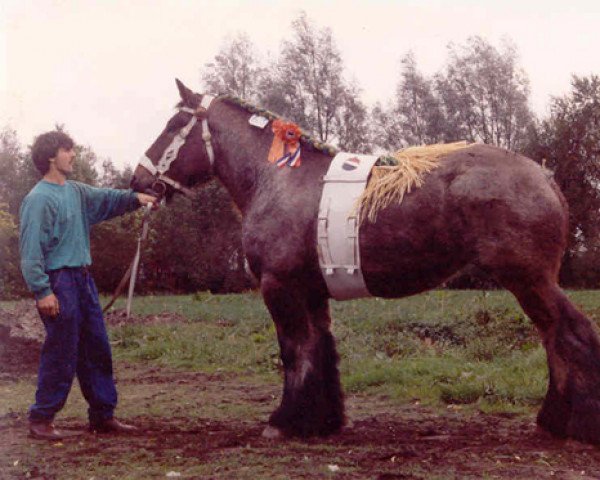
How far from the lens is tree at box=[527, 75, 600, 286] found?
26500 mm

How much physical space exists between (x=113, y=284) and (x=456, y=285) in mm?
14622

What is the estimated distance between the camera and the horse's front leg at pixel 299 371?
507 centimetres

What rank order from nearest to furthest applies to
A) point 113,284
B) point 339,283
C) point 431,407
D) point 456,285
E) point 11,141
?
1. point 339,283
2. point 431,407
3. point 456,285
4. point 113,284
5. point 11,141

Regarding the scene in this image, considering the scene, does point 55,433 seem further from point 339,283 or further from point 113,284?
point 113,284

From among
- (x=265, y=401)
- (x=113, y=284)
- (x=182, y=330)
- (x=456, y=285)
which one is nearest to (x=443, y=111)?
(x=456, y=285)

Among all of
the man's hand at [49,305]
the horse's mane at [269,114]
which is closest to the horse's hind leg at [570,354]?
the horse's mane at [269,114]

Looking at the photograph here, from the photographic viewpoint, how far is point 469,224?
180 inches

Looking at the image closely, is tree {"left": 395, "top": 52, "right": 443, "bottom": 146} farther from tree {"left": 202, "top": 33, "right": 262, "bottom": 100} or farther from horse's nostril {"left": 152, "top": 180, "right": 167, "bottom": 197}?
horse's nostril {"left": 152, "top": 180, "right": 167, "bottom": 197}

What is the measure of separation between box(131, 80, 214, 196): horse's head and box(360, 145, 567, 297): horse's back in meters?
1.69

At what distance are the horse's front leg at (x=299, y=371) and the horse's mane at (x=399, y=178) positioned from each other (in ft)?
2.59

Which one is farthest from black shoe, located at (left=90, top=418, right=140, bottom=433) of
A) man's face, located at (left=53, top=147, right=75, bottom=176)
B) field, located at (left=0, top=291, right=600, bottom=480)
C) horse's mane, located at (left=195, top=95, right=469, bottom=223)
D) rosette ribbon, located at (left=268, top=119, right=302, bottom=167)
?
horse's mane, located at (left=195, top=95, right=469, bottom=223)

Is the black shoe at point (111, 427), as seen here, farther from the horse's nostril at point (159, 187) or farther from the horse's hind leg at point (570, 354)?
the horse's hind leg at point (570, 354)

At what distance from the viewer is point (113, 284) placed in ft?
103

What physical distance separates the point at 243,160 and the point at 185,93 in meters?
0.78
